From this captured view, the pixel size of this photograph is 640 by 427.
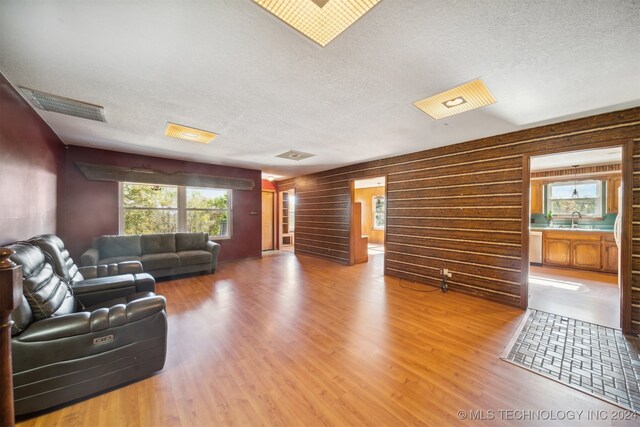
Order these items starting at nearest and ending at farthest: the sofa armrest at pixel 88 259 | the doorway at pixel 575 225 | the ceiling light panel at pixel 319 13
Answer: the ceiling light panel at pixel 319 13, the sofa armrest at pixel 88 259, the doorway at pixel 575 225

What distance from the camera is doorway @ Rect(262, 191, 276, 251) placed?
8.31 m

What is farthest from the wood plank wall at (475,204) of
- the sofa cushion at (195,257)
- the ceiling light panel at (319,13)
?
the sofa cushion at (195,257)

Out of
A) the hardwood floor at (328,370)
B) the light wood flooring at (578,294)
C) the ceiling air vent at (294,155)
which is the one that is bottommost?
the hardwood floor at (328,370)

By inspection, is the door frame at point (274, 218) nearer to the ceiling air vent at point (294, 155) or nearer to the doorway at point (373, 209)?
the doorway at point (373, 209)

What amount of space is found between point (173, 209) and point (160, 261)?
1.56m

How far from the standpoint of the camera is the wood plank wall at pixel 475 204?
279cm

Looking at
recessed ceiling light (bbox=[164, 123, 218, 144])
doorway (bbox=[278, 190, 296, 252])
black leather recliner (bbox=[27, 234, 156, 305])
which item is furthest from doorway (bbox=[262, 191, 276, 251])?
black leather recliner (bbox=[27, 234, 156, 305])

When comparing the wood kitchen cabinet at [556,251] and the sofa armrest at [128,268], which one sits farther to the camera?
the wood kitchen cabinet at [556,251]

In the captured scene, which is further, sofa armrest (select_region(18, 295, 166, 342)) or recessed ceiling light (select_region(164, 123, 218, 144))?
recessed ceiling light (select_region(164, 123, 218, 144))

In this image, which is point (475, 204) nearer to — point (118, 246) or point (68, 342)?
point (68, 342)

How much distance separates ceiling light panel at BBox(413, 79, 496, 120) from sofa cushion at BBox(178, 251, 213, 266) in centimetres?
452

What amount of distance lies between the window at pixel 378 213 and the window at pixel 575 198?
5.05 m

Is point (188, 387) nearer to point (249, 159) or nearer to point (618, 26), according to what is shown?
point (618, 26)

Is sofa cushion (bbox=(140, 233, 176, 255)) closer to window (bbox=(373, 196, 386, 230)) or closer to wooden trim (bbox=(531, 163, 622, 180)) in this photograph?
window (bbox=(373, 196, 386, 230))
